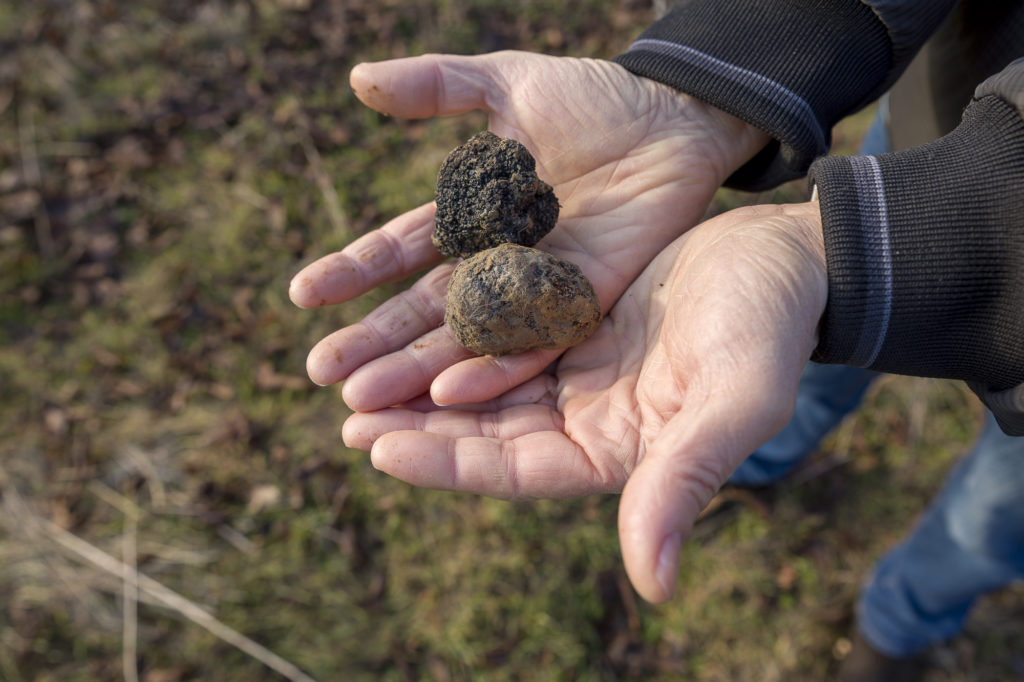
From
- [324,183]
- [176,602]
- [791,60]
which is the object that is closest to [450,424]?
[791,60]

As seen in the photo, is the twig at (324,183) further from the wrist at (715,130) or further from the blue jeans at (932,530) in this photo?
the blue jeans at (932,530)

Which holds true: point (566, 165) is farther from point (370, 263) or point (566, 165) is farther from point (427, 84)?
point (370, 263)

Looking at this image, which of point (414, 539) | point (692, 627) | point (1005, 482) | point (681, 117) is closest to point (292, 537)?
point (414, 539)

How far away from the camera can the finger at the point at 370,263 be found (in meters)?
2.89

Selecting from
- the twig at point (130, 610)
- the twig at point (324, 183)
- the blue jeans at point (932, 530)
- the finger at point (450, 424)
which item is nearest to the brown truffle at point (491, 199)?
the finger at point (450, 424)

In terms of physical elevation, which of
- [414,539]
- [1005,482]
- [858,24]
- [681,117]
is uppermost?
[858,24]

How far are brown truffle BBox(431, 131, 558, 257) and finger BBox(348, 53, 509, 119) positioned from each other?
243mm

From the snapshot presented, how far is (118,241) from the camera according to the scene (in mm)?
4992

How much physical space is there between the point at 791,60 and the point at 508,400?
1763 millimetres

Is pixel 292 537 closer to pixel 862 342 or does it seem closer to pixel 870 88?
pixel 862 342

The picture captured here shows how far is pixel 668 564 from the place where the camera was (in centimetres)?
183

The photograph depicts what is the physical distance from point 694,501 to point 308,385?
3.15 meters

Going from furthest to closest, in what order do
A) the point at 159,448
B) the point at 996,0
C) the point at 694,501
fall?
1. the point at 159,448
2. the point at 996,0
3. the point at 694,501

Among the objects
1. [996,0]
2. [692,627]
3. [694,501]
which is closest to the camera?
[694,501]
